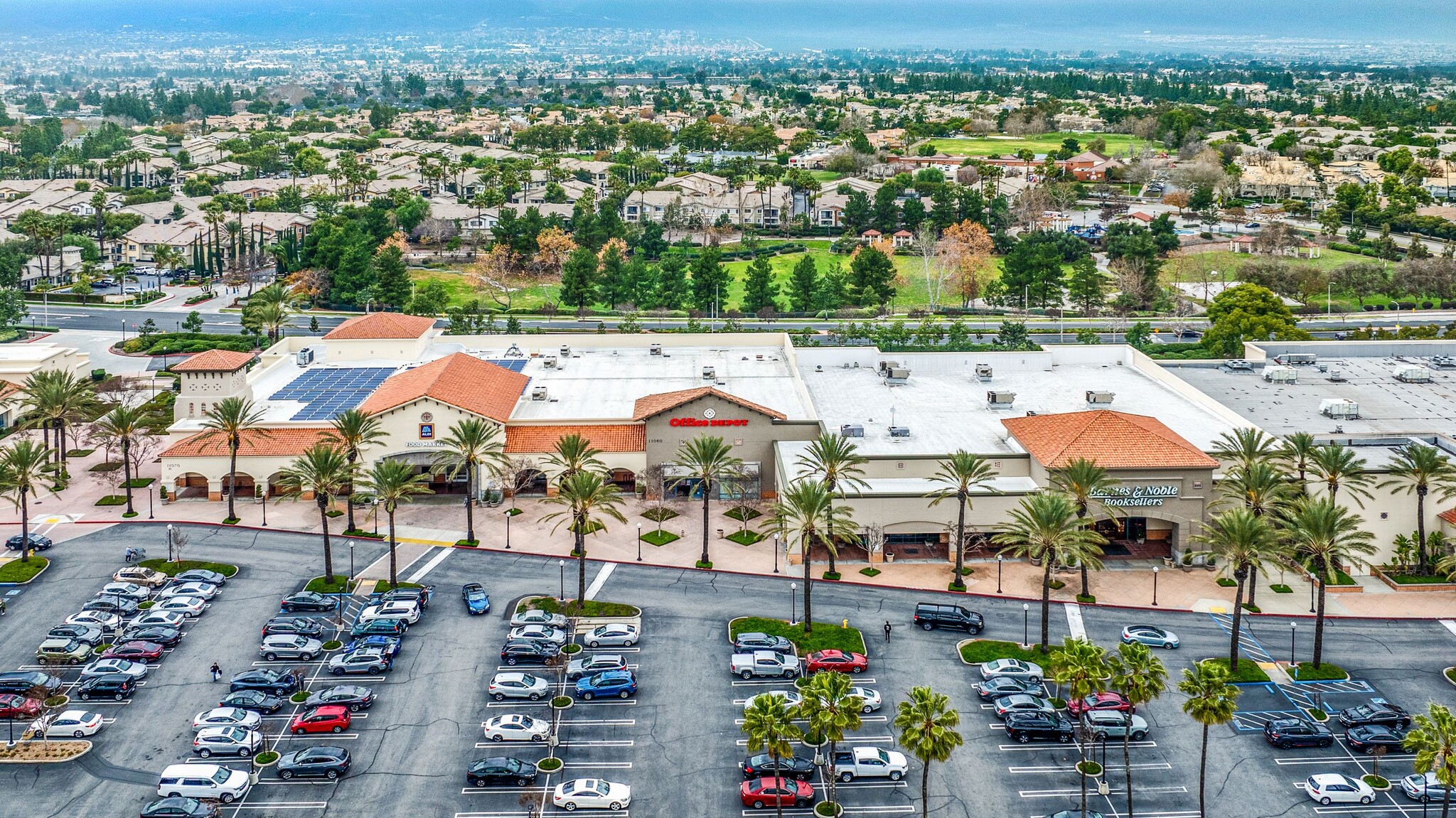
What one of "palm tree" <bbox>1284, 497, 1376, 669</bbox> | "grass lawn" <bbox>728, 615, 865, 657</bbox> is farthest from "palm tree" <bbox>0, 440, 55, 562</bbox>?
"palm tree" <bbox>1284, 497, 1376, 669</bbox>

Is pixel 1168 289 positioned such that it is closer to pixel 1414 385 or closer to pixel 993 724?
pixel 1414 385

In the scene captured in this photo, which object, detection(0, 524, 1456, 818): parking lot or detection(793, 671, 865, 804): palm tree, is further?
detection(0, 524, 1456, 818): parking lot

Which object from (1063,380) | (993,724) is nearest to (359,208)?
(1063,380)

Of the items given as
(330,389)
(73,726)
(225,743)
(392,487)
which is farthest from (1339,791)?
(330,389)

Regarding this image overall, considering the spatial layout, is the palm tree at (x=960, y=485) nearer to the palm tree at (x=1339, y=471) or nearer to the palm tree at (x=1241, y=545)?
the palm tree at (x=1241, y=545)

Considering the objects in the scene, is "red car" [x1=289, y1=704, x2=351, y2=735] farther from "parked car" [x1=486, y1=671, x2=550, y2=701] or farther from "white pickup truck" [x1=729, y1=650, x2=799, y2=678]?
"white pickup truck" [x1=729, y1=650, x2=799, y2=678]

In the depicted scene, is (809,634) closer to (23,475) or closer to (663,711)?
(663,711)
